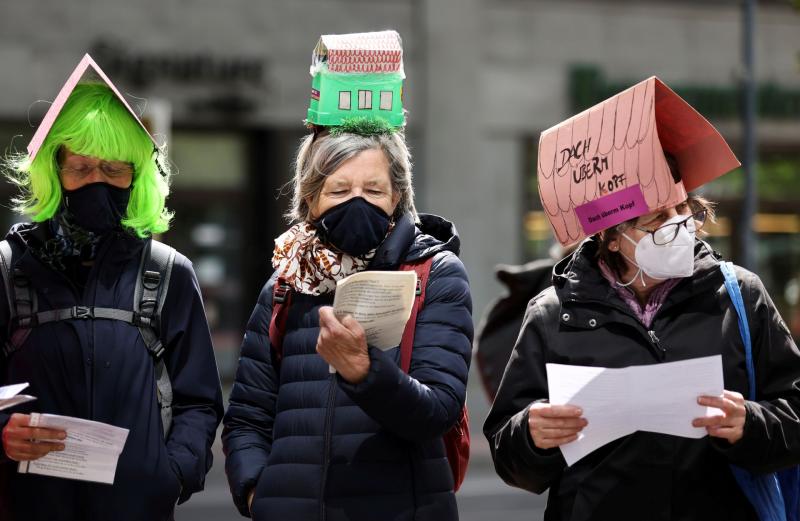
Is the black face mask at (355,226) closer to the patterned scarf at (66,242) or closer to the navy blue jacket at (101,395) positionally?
the navy blue jacket at (101,395)

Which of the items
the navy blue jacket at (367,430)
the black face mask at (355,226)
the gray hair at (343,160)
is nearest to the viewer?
Result: the navy blue jacket at (367,430)

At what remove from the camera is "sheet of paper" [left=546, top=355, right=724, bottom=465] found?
10.4 feet

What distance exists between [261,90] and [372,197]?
538 inches

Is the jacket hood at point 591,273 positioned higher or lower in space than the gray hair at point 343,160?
lower

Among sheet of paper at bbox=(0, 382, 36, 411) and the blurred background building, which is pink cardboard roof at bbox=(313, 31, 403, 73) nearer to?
sheet of paper at bbox=(0, 382, 36, 411)

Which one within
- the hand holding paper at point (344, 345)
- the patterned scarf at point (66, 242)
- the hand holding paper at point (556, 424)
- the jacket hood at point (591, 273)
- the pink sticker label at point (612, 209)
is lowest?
the hand holding paper at point (556, 424)

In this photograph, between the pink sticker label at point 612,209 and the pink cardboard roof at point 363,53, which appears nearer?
the pink sticker label at point 612,209

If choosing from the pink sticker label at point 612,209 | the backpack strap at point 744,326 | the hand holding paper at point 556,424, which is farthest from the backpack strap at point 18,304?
the backpack strap at point 744,326

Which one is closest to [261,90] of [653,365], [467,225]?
[467,225]

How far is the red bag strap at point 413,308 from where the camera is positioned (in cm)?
346

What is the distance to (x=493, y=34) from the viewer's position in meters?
18.0

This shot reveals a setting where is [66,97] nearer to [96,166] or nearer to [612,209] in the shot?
[96,166]

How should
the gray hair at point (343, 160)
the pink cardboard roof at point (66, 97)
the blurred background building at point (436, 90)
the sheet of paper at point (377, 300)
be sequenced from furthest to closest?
the blurred background building at point (436, 90) → the pink cardboard roof at point (66, 97) → the gray hair at point (343, 160) → the sheet of paper at point (377, 300)

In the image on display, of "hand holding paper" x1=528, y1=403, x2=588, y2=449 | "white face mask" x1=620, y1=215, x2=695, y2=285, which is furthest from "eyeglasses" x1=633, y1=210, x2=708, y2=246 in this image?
"hand holding paper" x1=528, y1=403, x2=588, y2=449
